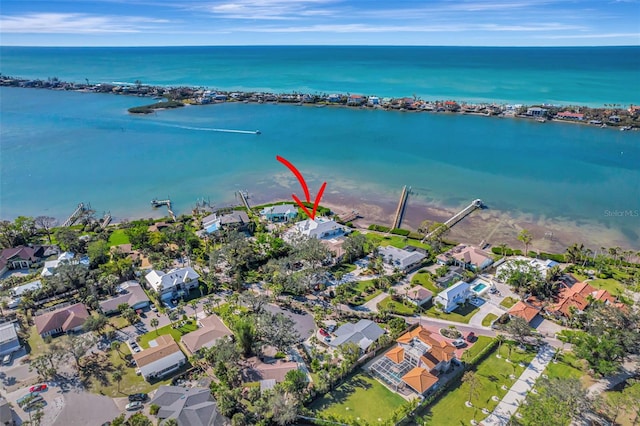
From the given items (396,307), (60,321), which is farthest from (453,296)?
(60,321)

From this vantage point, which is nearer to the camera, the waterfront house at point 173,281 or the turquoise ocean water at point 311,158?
the waterfront house at point 173,281

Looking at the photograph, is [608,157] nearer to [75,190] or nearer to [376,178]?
[376,178]

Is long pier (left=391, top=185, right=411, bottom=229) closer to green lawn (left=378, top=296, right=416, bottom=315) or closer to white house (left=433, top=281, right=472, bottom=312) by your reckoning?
white house (left=433, top=281, right=472, bottom=312)

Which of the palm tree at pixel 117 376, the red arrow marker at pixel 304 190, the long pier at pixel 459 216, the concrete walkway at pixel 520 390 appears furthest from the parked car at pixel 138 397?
the long pier at pixel 459 216

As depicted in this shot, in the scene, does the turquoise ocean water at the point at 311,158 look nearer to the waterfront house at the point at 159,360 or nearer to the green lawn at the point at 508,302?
the green lawn at the point at 508,302

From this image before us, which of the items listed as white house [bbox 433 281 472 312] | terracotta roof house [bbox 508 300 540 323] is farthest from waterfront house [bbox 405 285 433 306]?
terracotta roof house [bbox 508 300 540 323]

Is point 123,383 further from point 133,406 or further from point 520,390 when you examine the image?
point 520,390

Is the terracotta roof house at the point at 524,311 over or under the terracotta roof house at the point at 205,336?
over
